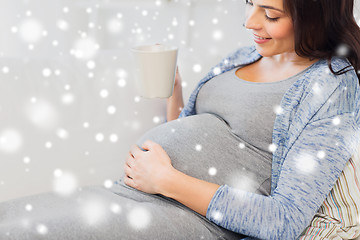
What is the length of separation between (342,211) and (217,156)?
315 millimetres

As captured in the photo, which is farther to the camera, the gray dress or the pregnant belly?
the pregnant belly

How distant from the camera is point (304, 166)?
0.84m

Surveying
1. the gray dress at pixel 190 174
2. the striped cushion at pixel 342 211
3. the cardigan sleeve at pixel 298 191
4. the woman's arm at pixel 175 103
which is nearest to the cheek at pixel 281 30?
the gray dress at pixel 190 174

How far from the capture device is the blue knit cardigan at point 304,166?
83cm

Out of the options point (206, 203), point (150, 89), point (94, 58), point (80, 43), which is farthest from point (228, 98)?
point (80, 43)

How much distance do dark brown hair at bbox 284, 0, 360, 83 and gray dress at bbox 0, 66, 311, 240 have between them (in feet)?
0.29

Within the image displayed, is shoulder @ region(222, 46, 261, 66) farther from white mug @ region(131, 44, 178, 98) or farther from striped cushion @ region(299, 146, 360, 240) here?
striped cushion @ region(299, 146, 360, 240)

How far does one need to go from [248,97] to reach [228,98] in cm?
7

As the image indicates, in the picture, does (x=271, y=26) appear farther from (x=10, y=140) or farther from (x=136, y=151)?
(x=10, y=140)

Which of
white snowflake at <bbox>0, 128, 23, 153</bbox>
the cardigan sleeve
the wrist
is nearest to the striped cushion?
the cardigan sleeve

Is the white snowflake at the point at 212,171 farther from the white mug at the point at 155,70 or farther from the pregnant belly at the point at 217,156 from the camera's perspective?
the white mug at the point at 155,70

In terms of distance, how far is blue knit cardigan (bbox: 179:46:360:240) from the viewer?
0.83m

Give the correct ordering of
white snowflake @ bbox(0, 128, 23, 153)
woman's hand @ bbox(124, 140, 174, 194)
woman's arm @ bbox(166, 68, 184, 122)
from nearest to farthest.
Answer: woman's hand @ bbox(124, 140, 174, 194)
white snowflake @ bbox(0, 128, 23, 153)
woman's arm @ bbox(166, 68, 184, 122)

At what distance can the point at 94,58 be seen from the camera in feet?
4.40
